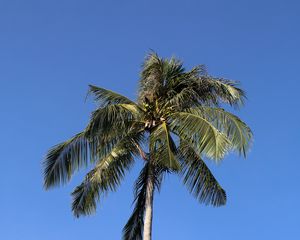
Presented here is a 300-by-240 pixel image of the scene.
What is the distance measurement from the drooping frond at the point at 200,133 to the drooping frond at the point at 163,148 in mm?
401

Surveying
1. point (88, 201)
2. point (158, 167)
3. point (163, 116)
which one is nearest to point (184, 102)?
point (163, 116)

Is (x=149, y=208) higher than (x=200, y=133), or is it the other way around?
(x=200, y=133)

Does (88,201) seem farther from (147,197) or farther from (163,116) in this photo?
(163,116)

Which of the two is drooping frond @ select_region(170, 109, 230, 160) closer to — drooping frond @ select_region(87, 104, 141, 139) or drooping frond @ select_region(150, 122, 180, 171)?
drooping frond @ select_region(150, 122, 180, 171)

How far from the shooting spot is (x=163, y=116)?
21.8 metres

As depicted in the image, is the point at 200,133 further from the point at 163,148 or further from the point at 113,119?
the point at 113,119

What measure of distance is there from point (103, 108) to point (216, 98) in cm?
367

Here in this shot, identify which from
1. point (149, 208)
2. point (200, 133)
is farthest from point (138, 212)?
point (200, 133)

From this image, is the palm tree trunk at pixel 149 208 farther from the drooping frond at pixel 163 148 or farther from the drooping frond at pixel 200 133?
the drooping frond at pixel 200 133

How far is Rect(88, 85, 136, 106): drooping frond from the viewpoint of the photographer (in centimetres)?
2220

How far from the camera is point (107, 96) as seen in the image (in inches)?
876

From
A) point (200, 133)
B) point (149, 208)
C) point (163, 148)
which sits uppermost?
point (200, 133)

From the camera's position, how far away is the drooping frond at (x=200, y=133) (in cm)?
2011

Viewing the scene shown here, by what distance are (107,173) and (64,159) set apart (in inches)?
52.4
